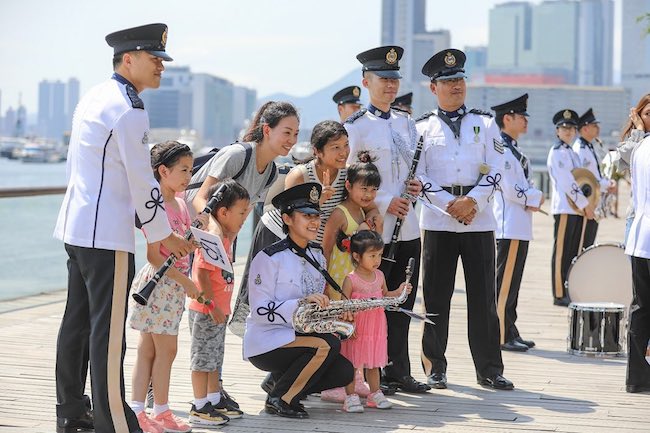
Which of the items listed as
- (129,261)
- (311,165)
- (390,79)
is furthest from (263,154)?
(129,261)

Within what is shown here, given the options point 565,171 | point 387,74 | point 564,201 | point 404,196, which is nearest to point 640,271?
point 404,196

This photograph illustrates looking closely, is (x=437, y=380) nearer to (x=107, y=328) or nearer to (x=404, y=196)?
(x=404, y=196)

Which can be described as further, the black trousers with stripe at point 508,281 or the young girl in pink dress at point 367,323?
the black trousers with stripe at point 508,281

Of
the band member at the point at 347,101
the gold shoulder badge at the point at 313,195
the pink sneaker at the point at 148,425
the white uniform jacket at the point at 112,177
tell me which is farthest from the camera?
the band member at the point at 347,101

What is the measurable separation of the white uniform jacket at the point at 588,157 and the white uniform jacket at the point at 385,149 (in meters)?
5.04

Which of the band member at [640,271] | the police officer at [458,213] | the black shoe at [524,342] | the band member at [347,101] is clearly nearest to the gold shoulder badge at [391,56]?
the police officer at [458,213]

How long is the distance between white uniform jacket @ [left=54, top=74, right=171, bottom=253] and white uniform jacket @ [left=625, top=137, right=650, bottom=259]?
2.82 meters

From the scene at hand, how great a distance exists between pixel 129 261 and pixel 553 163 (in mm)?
6543

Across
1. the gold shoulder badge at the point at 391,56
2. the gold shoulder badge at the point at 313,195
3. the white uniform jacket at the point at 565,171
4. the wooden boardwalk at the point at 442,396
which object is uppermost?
the gold shoulder badge at the point at 391,56

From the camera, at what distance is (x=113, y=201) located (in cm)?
496

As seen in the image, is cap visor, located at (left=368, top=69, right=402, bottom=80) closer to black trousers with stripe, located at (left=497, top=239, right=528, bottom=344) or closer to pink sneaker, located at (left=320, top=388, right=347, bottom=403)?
pink sneaker, located at (left=320, top=388, right=347, bottom=403)

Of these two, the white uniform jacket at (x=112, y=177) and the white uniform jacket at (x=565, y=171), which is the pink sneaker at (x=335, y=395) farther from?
the white uniform jacket at (x=565, y=171)

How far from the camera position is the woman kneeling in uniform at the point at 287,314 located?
5.90m

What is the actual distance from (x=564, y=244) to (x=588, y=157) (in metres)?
0.83
